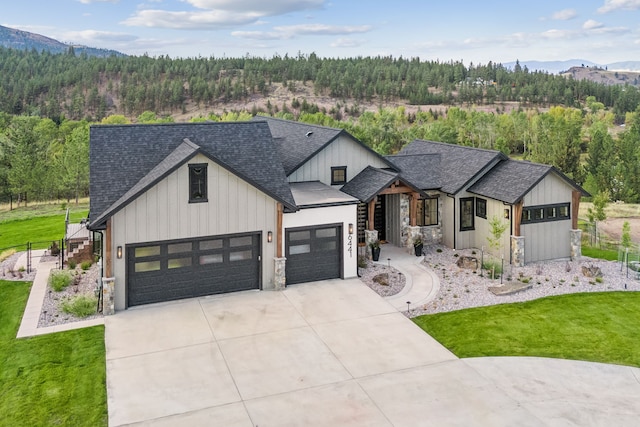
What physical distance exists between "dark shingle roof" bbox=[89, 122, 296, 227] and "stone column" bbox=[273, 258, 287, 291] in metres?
1.82

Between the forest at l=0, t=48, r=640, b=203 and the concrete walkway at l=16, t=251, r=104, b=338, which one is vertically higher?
the forest at l=0, t=48, r=640, b=203

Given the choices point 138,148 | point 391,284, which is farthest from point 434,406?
point 138,148

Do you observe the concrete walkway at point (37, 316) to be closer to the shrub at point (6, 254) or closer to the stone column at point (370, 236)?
the shrub at point (6, 254)

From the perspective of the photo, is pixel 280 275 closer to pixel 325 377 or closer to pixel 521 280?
pixel 325 377

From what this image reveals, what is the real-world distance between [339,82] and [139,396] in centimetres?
10766

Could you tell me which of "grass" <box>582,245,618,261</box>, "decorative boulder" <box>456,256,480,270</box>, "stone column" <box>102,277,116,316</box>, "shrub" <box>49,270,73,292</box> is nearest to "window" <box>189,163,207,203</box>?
"stone column" <box>102,277,116,316</box>

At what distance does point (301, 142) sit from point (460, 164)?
733cm

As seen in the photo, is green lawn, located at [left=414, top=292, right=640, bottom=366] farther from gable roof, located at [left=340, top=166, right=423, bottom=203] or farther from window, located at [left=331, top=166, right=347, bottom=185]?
window, located at [left=331, top=166, right=347, bottom=185]

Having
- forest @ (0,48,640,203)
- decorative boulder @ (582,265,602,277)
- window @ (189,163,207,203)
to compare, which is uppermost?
forest @ (0,48,640,203)

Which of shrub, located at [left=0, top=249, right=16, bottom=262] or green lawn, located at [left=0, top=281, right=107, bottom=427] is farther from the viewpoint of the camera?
shrub, located at [left=0, top=249, right=16, bottom=262]

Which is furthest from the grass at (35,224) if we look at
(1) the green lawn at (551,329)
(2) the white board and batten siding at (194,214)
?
(1) the green lawn at (551,329)

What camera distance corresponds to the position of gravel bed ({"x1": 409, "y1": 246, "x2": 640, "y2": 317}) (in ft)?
52.0

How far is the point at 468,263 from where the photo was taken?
19.2 m

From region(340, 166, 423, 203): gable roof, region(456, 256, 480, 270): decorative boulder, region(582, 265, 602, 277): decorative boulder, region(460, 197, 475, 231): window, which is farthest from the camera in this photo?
region(460, 197, 475, 231): window
